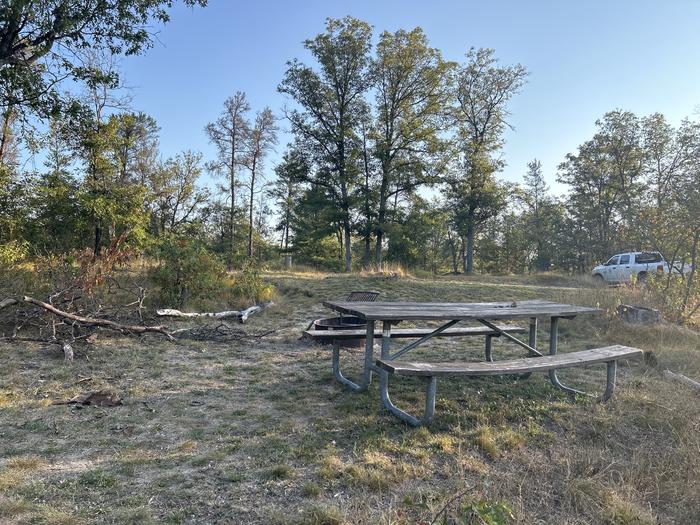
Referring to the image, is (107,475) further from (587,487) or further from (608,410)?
(608,410)

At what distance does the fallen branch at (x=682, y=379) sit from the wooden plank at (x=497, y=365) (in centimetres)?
80

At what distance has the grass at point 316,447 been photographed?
2.11 m

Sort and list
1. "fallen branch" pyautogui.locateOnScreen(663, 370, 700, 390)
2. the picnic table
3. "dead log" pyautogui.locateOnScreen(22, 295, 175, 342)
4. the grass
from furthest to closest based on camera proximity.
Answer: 1. "dead log" pyautogui.locateOnScreen(22, 295, 175, 342)
2. "fallen branch" pyautogui.locateOnScreen(663, 370, 700, 390)
3. the picnic table
4. the grass

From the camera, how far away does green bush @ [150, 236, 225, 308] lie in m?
7.72

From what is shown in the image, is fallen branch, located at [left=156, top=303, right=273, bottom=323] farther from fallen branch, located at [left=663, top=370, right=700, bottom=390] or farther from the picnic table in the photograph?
fallen branch, located at [left=663, top=370, right=700, bottom=390]

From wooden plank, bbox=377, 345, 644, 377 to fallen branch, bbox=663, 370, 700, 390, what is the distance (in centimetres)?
80

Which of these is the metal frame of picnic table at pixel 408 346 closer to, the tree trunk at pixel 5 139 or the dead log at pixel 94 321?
the dead log at pixel 94 321

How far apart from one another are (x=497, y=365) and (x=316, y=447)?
63.4 inches

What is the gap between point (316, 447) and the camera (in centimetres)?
283

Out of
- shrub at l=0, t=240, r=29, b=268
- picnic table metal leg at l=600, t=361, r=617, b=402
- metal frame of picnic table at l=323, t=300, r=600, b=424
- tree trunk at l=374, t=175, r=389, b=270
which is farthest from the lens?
tree trunk at l=374, t=175, r=389, b=270

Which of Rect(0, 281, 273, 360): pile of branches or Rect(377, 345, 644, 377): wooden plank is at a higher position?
Rect(377, 345, 644, 377): wooden plank

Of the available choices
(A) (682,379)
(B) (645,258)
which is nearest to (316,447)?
(A) (682,379)

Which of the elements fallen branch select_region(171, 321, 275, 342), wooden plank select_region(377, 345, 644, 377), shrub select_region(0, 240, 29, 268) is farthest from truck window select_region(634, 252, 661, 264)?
shrub select_region(0, 240, 29, 268)

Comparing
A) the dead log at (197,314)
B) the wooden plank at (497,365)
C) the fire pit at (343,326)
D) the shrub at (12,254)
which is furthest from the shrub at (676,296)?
the shrub at (12,254)
